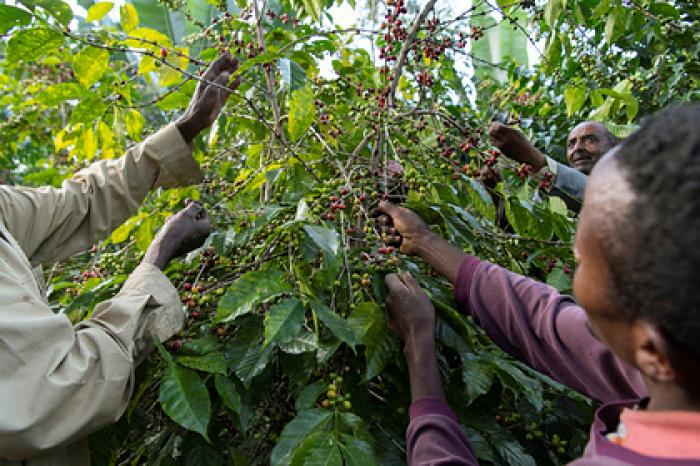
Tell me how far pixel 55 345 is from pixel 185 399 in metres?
0.26

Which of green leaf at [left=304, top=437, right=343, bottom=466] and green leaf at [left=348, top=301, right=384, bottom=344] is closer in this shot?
green leaf at [left=304, top=437, right=343, bottom=466]

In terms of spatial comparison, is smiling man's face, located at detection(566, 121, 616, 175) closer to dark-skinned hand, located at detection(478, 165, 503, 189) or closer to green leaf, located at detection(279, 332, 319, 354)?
dark-skinned hand, located at detection(478, 165, 503, 189)

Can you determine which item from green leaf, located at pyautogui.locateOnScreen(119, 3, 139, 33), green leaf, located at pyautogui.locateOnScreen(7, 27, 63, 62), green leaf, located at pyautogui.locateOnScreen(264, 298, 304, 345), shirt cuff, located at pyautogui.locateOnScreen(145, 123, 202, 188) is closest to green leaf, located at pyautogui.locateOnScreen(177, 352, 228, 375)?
green leaf, located at pyautogui.locateOnScreen(264, 298, 304, 345)

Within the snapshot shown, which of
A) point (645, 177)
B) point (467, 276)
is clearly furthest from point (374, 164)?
point (645, 177)

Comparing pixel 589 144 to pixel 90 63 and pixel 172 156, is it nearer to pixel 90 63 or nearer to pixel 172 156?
pixel 172 156

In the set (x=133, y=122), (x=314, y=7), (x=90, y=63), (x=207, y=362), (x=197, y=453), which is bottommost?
(x=197, y=453)

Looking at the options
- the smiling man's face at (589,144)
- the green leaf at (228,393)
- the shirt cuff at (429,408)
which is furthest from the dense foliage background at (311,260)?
the smiling man's face at (589,144)

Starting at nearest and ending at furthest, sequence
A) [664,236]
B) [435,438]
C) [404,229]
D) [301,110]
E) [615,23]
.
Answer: [664,236] → [435,438] → [404,229] → [301,110] → [615,23]

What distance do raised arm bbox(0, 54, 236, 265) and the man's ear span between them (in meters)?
1.42

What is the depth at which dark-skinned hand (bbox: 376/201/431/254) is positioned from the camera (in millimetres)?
1526

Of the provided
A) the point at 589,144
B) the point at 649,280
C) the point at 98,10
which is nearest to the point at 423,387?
the point at 649,280

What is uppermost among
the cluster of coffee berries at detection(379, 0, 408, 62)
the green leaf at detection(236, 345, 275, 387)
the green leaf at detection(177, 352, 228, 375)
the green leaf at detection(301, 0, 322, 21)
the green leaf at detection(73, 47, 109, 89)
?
the green leaf at detection(301, 0, 322, 21)

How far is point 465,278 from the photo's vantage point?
4.71 feet

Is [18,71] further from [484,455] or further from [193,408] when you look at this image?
[484,455]
